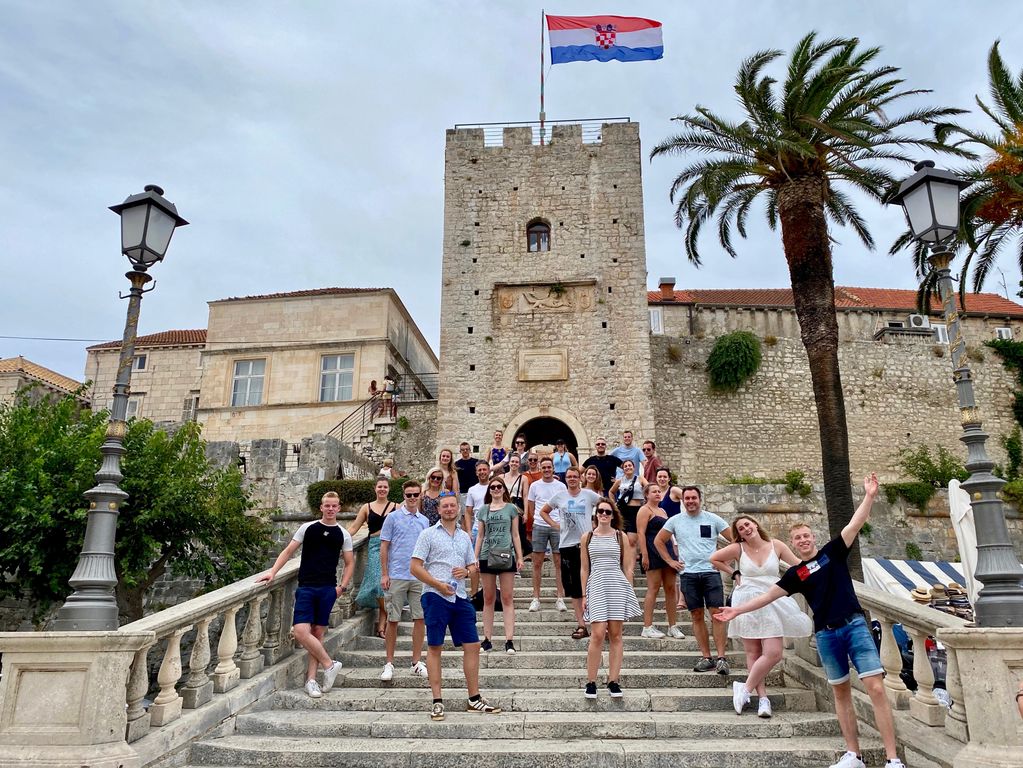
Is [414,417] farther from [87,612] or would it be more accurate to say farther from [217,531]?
[87,612]

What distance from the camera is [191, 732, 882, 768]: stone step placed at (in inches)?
183

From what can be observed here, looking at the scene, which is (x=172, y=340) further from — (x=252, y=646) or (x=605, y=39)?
(x=252, y=646)

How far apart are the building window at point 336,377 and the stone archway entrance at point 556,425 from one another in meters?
7.13

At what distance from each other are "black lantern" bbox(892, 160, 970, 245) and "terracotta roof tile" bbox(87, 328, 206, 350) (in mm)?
29186

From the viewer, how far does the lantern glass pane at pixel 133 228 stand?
564cm

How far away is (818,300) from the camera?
12.8 metres

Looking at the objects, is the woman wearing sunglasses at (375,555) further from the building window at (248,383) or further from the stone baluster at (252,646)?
the building window at (248,383)

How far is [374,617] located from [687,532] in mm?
3868

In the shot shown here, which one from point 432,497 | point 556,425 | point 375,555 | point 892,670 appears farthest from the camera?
point 556,425

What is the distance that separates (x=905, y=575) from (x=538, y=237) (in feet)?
40.6

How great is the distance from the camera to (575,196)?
1953cm

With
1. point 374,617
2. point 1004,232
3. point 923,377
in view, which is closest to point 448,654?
point 374,617

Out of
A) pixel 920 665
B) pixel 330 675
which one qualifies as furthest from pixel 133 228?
pixel 920 665

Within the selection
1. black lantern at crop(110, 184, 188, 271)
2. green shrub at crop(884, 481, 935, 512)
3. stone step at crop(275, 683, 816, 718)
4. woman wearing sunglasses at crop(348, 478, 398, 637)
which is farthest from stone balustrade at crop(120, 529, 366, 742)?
green shrub at crop(884, 481, 935, 512)
